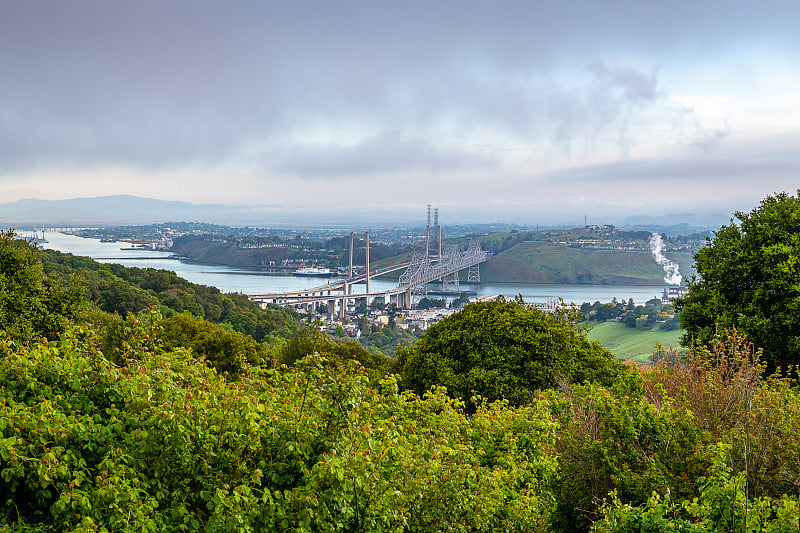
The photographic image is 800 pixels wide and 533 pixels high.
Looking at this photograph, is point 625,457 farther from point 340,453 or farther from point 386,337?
point 386,337

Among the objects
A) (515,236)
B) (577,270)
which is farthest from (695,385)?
(515,236)

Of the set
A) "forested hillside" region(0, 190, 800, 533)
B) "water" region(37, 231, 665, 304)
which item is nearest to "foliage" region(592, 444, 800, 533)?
"forested hillside" region(0, 190, 800, 533)

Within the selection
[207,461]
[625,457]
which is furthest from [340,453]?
[625,457]

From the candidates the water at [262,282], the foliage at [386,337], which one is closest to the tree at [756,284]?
the foliage at [386,337]

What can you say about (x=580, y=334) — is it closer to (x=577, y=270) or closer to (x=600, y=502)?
(x=600, y=502)

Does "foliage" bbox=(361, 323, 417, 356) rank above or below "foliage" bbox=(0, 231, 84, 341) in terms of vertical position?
below

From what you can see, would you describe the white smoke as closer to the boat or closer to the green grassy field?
the green grassy field
